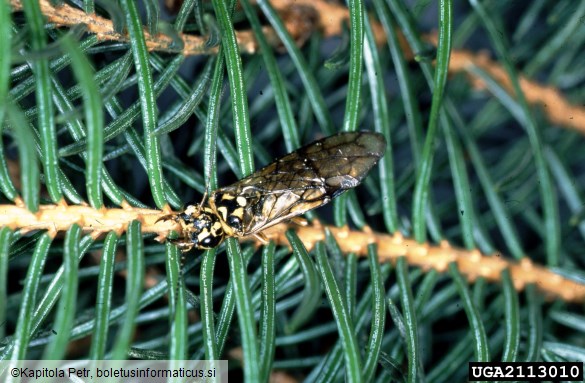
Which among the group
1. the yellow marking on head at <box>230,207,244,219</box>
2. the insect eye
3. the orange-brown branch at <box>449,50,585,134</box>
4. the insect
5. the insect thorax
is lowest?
the insect eye

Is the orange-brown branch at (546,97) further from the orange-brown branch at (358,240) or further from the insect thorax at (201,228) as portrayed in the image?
the insect thorax at (201,228)

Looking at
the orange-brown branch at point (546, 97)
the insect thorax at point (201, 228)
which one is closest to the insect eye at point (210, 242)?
the insect thorax at point (201, 228)

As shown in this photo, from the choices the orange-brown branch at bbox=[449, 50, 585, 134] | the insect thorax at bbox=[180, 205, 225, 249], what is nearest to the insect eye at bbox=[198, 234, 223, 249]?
the insect thorax at bbox=[180, 205, 225, 249]

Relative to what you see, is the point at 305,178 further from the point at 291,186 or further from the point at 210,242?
the point at 210,242

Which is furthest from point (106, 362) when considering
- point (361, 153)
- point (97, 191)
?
point (361, 153)

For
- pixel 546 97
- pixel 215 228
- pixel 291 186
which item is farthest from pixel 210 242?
pixel 546 97

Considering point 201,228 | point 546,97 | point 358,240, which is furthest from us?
point 546,97

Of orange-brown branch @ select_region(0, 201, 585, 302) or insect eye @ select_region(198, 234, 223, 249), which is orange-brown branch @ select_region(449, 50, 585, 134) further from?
insect eye @ select_region(198, 234, 223, 249)
